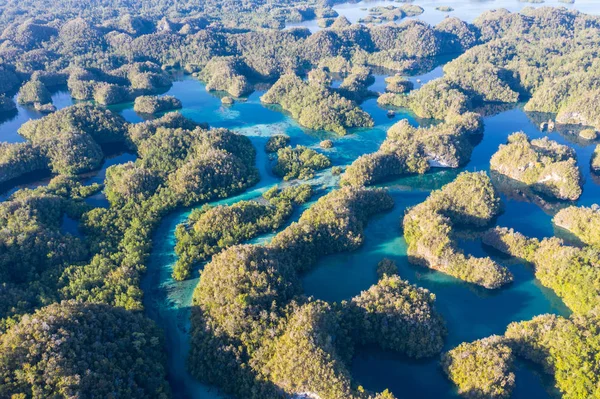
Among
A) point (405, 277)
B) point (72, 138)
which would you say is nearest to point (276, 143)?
point (72, 138)

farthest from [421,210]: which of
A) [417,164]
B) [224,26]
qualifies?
[224,26]

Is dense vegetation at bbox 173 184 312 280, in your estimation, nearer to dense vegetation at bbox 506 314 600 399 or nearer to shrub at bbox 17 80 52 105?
dense vegetation at bbox 506 314 600 399

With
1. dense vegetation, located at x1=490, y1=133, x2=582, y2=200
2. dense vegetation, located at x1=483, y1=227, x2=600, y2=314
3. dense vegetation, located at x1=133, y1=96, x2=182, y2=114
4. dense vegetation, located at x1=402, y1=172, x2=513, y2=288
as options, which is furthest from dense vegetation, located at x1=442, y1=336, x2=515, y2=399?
dense vegetation, located at x1=133, y1=96, x2=182, y2=114

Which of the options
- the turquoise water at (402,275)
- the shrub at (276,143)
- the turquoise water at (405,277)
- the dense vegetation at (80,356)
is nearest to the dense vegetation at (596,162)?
the turquoise water at (405,277)

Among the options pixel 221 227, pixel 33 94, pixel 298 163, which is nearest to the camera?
pixel 221 227

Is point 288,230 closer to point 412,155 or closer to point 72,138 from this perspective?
point 412,155
